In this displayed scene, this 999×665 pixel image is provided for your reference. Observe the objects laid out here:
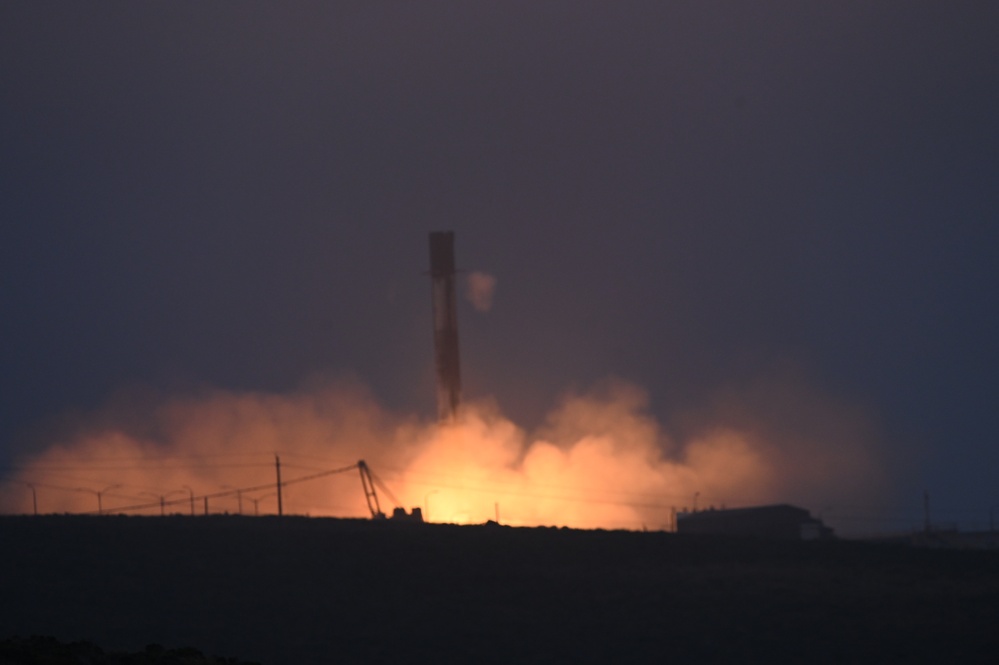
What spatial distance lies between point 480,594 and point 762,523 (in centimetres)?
5044

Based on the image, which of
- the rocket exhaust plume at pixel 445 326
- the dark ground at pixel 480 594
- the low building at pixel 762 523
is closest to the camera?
the dark ground at pixel 480 594

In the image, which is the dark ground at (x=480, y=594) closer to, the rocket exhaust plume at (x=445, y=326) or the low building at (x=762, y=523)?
the low building at (x=762, y=523)

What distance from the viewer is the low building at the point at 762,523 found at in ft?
303

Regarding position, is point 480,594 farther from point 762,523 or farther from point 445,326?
point 445,326

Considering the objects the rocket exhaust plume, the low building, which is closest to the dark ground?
the low building

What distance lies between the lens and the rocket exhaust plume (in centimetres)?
10600

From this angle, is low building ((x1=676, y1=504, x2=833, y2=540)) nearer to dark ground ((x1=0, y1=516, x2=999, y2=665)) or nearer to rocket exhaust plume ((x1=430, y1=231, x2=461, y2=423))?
rocket exhaust plume ((x1=430, y1=231, x2=461, y2=423))

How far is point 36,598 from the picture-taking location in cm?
4291

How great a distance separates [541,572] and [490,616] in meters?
6.46

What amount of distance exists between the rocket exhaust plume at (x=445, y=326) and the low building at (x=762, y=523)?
66.4 ft

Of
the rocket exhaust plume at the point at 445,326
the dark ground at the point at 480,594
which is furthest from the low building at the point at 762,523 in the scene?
the dark ground at the point at 480,594

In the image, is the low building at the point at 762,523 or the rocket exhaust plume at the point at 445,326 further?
the rocket exhaust plume at the point at 445,326

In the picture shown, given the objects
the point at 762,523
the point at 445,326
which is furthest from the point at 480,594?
the point at 445,326

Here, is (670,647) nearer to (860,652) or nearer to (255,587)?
(860,652)
